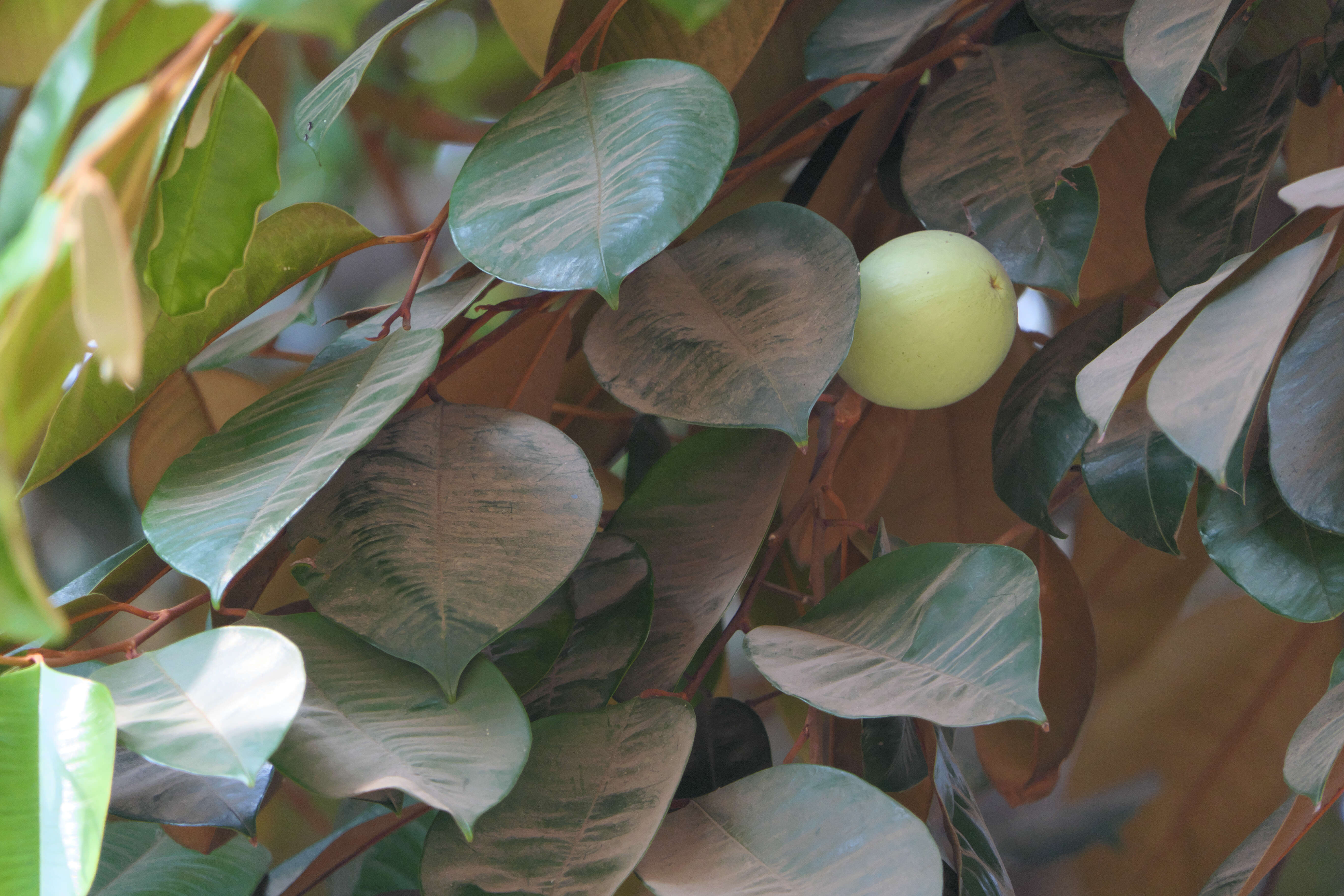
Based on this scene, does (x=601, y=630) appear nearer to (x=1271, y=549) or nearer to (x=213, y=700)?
(x=213, y=700)

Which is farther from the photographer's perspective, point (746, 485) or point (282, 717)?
point (746, 485)

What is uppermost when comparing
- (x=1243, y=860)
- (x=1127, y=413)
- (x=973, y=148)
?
(x=973, y=148)

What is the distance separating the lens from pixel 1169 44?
33cm

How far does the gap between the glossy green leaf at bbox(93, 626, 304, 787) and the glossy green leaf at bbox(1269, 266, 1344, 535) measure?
1.04 ft

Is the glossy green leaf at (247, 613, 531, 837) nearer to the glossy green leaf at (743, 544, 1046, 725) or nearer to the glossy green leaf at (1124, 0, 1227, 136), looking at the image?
the glossy green leaf at (743, 544, 1046, 725)

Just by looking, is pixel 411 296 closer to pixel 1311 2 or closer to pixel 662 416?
pixel 662 416

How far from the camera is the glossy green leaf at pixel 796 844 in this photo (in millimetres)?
274

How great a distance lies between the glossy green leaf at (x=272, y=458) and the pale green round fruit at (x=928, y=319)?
0.17m

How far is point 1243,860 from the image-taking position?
0.37m

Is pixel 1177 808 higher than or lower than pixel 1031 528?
lower

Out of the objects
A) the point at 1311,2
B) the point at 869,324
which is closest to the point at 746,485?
the point at 869,324

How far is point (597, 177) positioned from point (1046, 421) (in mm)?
235

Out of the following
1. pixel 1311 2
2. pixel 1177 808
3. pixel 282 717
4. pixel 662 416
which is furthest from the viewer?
pixel 1177 808

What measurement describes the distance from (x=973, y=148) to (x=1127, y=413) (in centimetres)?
14
